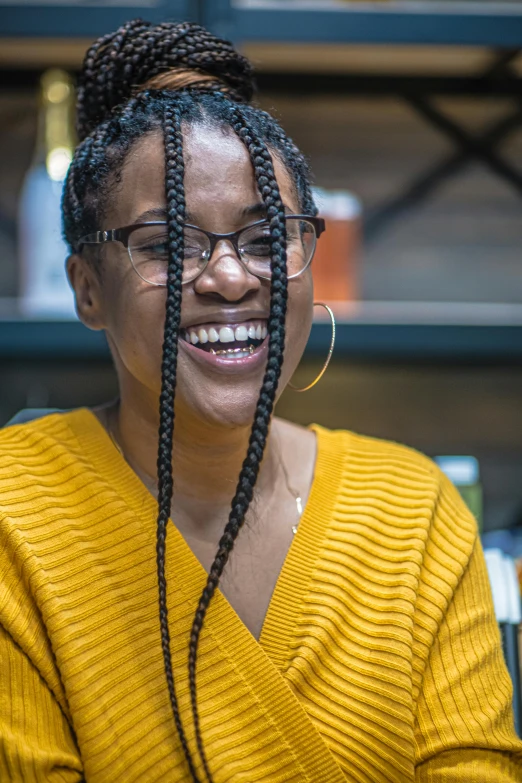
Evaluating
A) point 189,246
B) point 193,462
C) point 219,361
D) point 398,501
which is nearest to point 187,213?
point 189,246

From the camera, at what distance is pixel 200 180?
77 centimetres

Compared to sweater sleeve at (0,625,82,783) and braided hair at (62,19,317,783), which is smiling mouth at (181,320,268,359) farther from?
sweater sleeve at (0,625,82,783)

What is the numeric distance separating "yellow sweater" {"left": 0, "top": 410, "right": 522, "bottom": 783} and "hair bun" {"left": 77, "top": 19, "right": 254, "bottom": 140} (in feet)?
1.22

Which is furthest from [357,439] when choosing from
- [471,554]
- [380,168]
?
[380,168]

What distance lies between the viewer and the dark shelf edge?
3.70 ft

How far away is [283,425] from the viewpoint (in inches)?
40.8

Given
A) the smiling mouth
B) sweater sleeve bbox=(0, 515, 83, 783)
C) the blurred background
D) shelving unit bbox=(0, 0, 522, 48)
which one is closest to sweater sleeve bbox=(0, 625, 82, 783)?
sweater sleeve bbox=(0, 515, 83, 783)

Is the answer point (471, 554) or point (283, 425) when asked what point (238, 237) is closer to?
point (283, 425)

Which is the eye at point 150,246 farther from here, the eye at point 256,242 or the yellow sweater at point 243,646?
the yellow sweater at point 243,646

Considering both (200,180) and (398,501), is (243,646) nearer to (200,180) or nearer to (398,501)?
(398,501)

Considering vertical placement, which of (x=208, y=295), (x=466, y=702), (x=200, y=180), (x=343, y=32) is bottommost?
(x=466, y=702)

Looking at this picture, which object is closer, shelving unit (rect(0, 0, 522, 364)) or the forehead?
the forehead

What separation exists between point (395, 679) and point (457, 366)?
84 cm

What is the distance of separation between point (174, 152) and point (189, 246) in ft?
0.30
